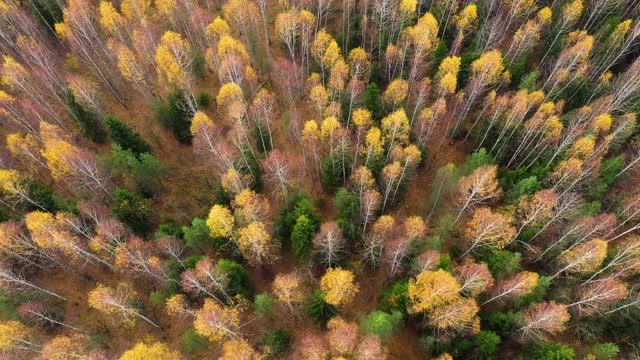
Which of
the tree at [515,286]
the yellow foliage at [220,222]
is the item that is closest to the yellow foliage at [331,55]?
the yellow foliage at [220,222]

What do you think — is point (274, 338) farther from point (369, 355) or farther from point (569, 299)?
point (569, 299)

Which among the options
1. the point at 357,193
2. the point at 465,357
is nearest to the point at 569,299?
the point at 465,357

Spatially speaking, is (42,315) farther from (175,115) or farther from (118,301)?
(175,115)

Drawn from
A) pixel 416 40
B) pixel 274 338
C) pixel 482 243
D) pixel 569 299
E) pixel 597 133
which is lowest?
pixel 274 338

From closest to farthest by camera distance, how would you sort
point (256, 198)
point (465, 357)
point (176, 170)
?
point (465, 357) → point (256, 198) → point (176, 170)

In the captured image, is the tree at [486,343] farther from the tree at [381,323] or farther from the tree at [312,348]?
the tree at [312,348]

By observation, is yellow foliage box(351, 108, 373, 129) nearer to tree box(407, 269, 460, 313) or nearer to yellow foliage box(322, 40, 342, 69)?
yellow foliage box(322, 40, 342, 69)
